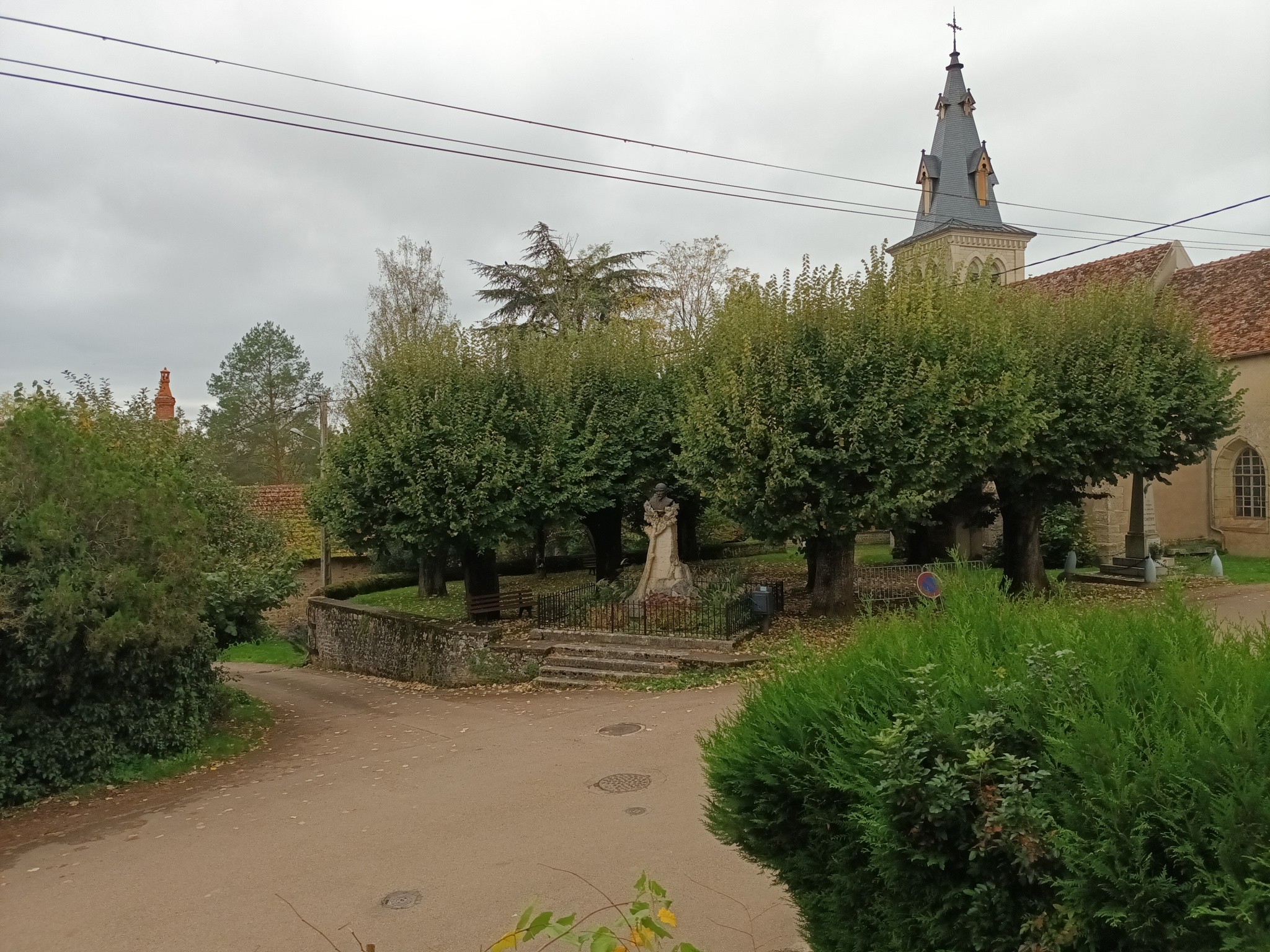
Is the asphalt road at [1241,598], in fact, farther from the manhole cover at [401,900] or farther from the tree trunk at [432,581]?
the tree trunk at [432,581]

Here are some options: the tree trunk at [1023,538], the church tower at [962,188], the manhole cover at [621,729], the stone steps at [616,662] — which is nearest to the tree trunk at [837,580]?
the stone steps at [616,662]

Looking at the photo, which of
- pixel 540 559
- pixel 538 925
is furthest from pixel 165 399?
pixel 538 925

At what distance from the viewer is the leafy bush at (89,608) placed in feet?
33.3

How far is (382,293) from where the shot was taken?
3528cm

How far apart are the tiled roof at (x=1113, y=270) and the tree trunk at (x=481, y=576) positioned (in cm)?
1784

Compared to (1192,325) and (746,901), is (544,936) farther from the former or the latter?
(1192,325)

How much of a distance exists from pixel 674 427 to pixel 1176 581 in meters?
15.3

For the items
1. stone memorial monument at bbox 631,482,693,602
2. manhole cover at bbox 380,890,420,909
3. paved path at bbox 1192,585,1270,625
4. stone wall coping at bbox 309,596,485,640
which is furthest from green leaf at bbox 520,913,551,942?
paved path at bbox 1192,585,1270,625

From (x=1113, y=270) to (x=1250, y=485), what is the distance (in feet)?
25.0

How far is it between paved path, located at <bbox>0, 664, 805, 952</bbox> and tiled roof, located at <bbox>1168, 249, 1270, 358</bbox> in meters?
20.8

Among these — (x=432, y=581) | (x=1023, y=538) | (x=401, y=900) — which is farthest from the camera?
(x=432, y=581)

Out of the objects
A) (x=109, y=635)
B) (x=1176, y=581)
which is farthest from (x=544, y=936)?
(x=109, y=635)

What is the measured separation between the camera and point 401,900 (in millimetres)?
6629

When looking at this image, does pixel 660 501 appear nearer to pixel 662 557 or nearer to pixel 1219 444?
pixel 662 557
